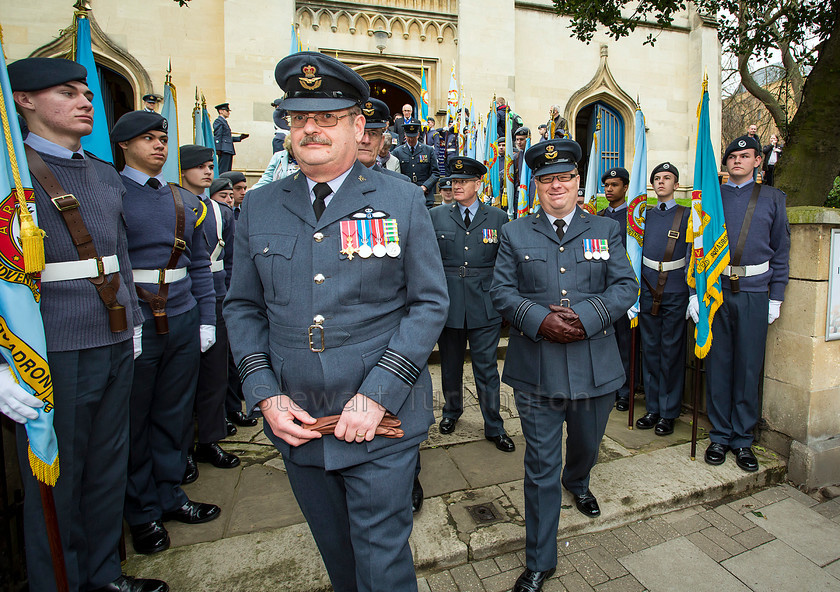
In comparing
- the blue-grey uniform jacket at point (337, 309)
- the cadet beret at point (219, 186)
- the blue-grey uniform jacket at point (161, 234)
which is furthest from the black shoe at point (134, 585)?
the cadet beret at point (219, 186)

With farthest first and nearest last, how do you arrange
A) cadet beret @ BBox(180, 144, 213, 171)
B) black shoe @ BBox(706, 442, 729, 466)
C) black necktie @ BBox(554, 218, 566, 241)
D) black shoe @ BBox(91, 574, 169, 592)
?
1. cadet beret @ BBox(180, 144, 213, 171)
2. black shoe @ BBox(706, 442, 729, 466)
3. black necktie @ BBox(554, 218, 566, 241)
4. black shoe @ BBox(91, 574, 169, 592)

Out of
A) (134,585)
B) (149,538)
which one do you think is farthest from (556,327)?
(149,538)

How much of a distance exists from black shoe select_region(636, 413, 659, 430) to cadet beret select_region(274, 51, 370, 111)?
380 cm

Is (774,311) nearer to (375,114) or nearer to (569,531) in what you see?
(569,531)

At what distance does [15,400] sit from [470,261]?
3204 millimetres

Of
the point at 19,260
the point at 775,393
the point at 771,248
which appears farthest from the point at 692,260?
the point at 19,260

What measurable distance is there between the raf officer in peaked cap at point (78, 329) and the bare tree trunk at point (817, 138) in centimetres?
612

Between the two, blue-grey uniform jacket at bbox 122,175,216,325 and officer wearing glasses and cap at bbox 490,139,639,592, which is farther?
blue-grey uniform jacket at bbox 122,175,216,325

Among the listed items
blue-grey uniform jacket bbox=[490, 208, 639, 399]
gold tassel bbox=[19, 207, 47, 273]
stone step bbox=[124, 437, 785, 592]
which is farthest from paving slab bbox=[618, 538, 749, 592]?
gold tassel bbox=[19, 207, 47, 273]

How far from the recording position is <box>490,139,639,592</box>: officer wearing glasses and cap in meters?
2.48

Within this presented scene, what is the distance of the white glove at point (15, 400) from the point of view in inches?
69.1

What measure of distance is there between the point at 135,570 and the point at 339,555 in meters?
1.40

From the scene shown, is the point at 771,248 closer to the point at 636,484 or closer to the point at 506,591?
the point at 636,484

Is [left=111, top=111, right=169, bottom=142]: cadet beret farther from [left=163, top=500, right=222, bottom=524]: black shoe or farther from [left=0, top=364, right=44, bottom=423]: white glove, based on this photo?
[left=163, top=500, right=222, bottom=524]: black shoe
